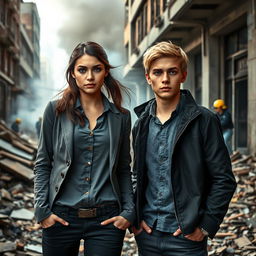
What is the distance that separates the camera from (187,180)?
98.9 inches

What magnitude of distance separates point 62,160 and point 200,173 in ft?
3.08

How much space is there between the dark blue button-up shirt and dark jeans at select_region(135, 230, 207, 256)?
0.36 metres

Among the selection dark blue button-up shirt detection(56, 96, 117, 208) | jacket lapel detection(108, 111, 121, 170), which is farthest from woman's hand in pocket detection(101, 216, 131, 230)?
jacket lapel detection(108, 111, 121, 170)


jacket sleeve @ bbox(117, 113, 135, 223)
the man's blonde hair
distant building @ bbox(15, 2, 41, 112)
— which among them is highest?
distant building @ bbox(15, 2, 41, 112)

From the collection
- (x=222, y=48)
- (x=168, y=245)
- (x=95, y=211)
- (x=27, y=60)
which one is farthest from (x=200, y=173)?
(x=27, y=60)

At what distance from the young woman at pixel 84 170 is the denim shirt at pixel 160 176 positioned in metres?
0.16

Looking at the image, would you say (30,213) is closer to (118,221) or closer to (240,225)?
(240,225)

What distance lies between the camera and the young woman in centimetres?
262

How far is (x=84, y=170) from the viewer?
8.74ft

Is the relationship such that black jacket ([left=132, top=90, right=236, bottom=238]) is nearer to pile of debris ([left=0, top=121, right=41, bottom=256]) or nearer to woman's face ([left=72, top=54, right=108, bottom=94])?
woman's face ([left=72, top=54, right=108, bottom=94])

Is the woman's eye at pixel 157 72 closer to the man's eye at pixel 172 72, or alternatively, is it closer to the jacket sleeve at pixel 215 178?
the man's eye at pixel 172 72

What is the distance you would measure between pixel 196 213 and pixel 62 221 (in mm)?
884

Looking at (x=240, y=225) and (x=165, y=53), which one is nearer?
(x=165, y=53)

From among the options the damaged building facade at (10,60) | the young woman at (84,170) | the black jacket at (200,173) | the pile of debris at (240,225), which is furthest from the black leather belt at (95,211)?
the damaged building facade at (10,60)
